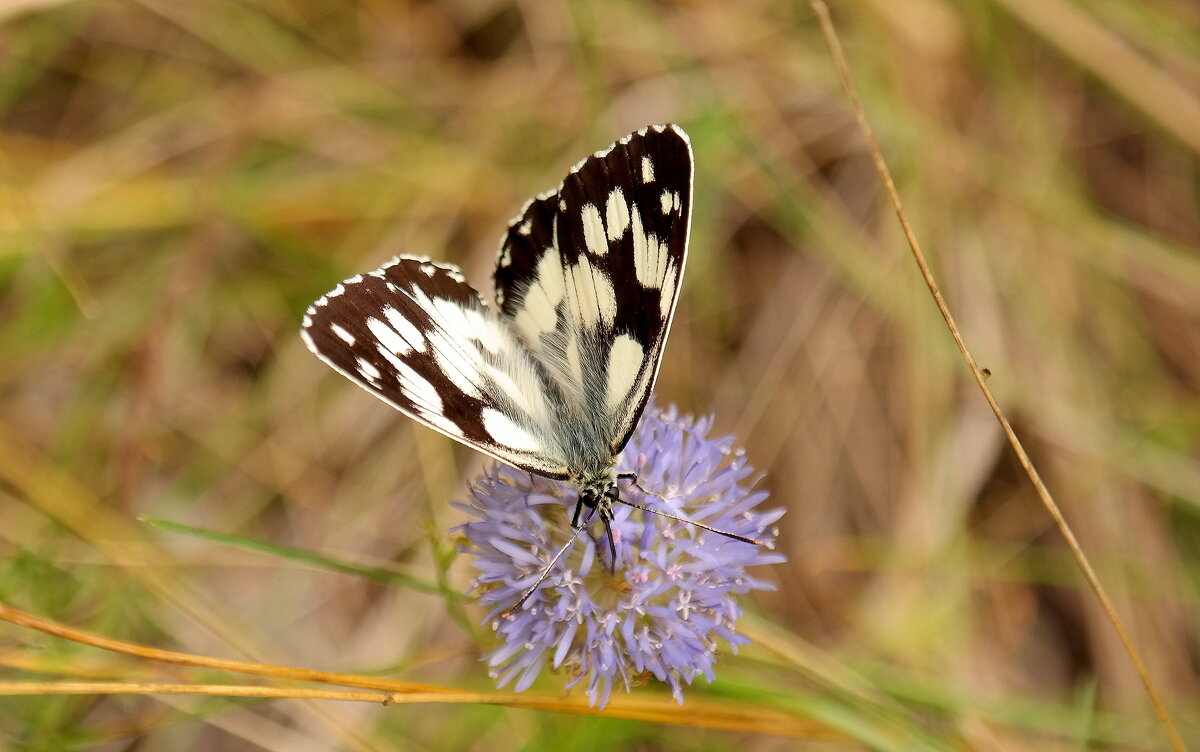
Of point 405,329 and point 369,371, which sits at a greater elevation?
point 405,329

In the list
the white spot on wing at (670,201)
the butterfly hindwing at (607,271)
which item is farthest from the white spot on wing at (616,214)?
the white spot on wing at (670,201)

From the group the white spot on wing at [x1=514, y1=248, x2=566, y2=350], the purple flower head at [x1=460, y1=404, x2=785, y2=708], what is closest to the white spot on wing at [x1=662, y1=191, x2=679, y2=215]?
the white spot on wing at [x1=514, y1=248, x2=566, y2=350]

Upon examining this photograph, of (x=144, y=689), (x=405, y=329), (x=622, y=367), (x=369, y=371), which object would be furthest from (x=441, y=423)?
(x=144, y=689)

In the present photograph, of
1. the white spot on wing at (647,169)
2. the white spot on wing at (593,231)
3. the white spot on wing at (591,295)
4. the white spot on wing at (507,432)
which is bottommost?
the white spot on wing at (507,432)

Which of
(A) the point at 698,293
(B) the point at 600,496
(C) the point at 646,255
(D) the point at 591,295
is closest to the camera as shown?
(B) the point at 600,496

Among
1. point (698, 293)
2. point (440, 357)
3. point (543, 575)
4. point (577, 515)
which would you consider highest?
point (698, 293)

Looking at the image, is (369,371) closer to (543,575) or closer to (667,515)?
(543,575)

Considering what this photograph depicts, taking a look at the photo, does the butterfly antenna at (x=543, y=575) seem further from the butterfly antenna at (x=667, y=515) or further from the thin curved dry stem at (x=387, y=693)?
the thin curved dry stem at (x=387, y=693)

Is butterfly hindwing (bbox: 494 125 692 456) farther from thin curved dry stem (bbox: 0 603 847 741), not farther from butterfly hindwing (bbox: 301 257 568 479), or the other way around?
thin curved dry stem (bbox: 0 603 847 741)
